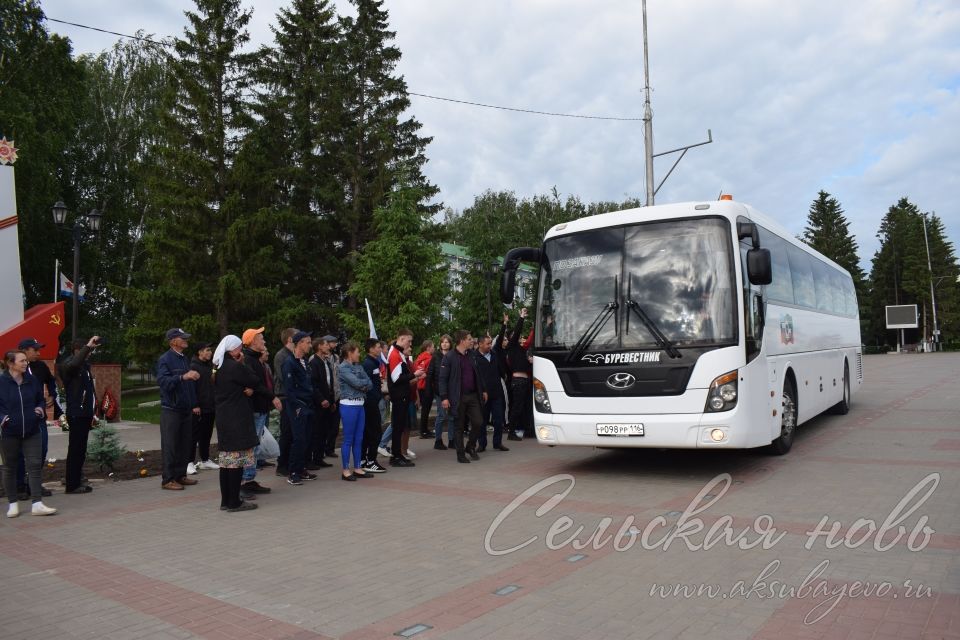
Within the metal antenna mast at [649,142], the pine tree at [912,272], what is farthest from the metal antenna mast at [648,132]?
the pine tree at [912,272]

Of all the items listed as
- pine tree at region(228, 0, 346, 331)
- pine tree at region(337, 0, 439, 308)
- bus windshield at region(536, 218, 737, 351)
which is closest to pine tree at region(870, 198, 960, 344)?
pine tree at region(337, 0, 439, 308)

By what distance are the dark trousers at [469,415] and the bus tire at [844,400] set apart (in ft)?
29.4

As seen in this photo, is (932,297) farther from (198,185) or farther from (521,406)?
(521,406)

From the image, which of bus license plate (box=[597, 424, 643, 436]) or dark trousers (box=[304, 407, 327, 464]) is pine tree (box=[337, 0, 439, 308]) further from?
bus license plate (box=[597, 424, 643, 436])

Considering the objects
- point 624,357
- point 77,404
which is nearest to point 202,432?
point 77,404

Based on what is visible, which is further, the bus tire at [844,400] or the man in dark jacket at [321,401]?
the bus tire at [844,400]

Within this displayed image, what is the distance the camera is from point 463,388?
11.1 m

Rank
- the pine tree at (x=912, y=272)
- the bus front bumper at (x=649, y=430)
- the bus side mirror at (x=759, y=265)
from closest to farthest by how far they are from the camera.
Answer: the bus front bumper at (x=649, y=430)
the bus side mirror at (x=759, y=265)
the pine tree at (x=912, y=272)

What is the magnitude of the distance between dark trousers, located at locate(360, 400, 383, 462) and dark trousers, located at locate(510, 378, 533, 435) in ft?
12.0

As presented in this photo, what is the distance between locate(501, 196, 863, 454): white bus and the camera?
8.42 m

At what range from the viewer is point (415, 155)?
3572 centimetres

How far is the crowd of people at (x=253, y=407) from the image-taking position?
313 inches

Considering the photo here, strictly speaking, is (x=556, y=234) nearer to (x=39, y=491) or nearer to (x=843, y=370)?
(x=39, y=491)

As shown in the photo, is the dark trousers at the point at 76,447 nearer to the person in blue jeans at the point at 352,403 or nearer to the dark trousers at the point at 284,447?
the dark trousers at the point at 284,447
